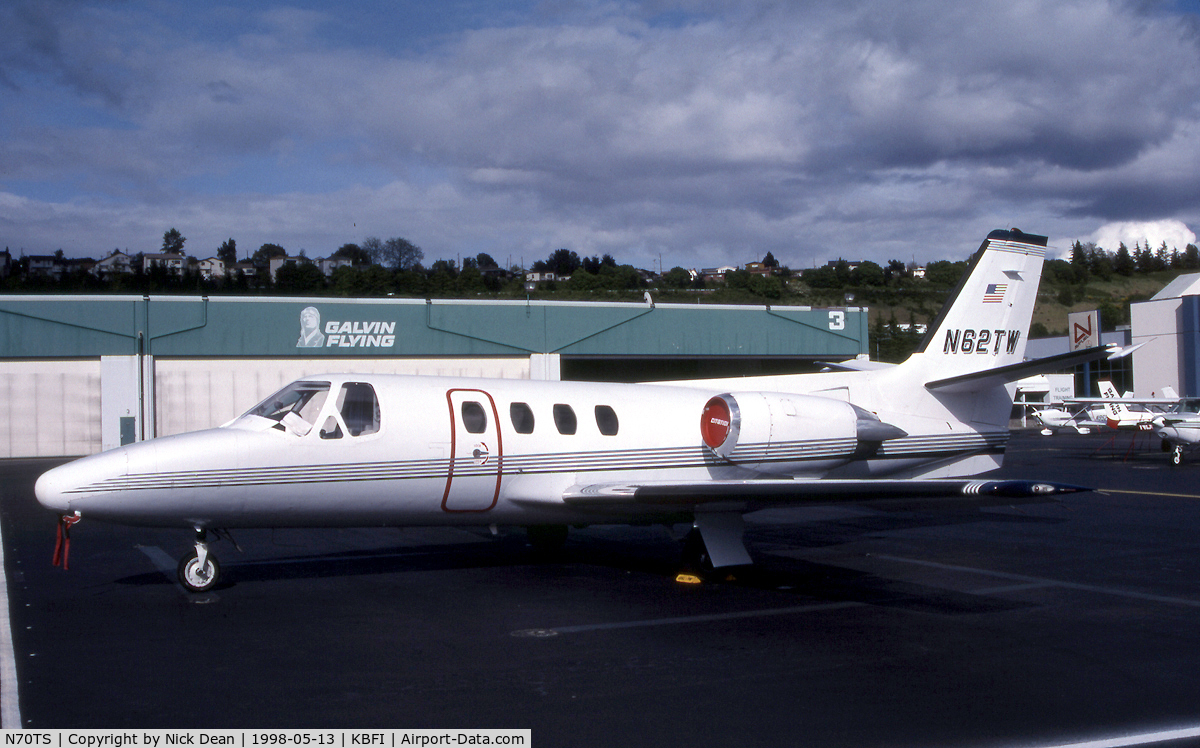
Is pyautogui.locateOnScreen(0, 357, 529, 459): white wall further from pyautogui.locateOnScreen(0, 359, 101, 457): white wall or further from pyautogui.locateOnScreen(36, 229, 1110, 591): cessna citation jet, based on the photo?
pyautogui.locateOnScreen(36, 229, 1110, 591): cessna citation jet

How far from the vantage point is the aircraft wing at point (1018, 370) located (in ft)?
35.4

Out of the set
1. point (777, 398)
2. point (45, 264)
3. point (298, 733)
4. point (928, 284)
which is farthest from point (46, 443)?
point (45, 264)

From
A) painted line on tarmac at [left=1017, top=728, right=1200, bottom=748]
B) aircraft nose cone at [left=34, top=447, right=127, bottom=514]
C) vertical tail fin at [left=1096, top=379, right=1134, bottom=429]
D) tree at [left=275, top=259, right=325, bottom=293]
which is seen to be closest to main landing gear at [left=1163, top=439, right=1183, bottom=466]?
vertical tail fin at [left=1096, top=379, right=1134, bottom=429]

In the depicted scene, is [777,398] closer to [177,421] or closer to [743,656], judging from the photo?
[743,656]

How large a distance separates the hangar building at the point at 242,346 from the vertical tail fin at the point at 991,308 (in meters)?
27.8

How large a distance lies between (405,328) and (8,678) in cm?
3331

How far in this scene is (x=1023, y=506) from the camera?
17953mm

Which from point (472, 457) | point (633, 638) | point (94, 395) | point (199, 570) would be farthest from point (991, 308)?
point (94, 395)

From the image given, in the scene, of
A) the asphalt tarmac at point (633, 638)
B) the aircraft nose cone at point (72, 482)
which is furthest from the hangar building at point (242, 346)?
the aircraft nose cone at point (72, 482)

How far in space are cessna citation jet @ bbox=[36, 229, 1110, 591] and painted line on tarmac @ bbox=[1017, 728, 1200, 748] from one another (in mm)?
2486

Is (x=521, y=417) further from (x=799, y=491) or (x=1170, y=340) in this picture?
(x=1170, y=340)

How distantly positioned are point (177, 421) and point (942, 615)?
34.6m

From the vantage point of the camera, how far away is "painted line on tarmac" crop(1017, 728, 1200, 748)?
5.70 metres

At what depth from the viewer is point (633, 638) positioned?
852 cm
